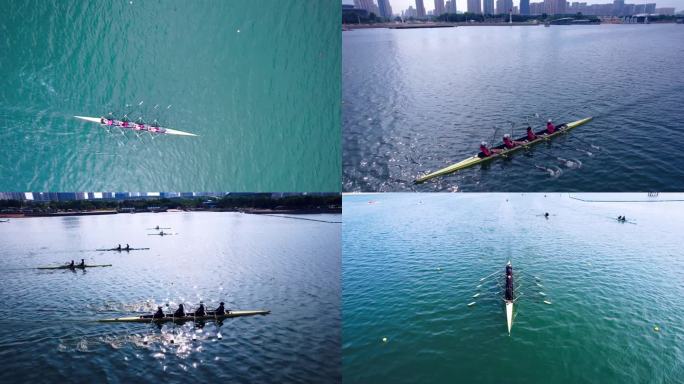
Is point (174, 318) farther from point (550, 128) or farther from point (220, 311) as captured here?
point (550, 128)

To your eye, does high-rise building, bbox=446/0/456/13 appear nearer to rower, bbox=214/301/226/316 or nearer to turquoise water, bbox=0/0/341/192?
turquoise water, bbox=0/0/341/192

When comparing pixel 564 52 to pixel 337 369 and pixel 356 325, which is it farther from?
pixel 337 369

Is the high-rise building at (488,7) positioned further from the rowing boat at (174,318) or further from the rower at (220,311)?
the rower at (220,311)

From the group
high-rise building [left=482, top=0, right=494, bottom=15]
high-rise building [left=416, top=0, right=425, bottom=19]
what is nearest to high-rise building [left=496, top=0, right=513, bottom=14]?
high-rise building [left=482, top=0, right=494, bottom=15]

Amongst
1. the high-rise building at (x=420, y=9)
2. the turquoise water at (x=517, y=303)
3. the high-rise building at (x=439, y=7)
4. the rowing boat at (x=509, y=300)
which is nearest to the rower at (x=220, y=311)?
the turquoise water at (x=517, y=303)

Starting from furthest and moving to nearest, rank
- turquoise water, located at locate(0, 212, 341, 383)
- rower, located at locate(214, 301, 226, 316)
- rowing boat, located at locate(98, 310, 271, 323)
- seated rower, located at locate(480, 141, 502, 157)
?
seated rower, located at locate(480, 141, 502, 157), rower, located at locate(214, 301, 226, 316), rowing boat, located at locate(98, 310, 271, 323), turquoise water, located at locate(0, 212, 341, 383)

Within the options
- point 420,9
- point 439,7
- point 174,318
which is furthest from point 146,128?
point 439,7
